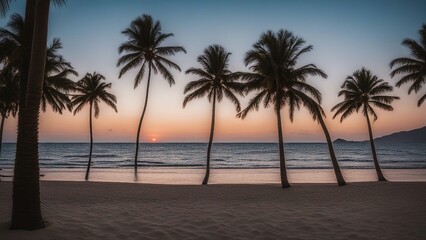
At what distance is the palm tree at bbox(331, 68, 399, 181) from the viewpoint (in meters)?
21.2

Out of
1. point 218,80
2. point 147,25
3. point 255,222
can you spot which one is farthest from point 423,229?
point 147,25

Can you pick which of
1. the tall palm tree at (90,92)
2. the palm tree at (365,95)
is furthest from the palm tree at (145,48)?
the palm tree at (365,95)

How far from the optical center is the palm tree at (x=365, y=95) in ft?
69.7

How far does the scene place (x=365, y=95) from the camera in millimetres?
21688

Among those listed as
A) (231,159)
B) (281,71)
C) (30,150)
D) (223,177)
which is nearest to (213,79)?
(281,71)

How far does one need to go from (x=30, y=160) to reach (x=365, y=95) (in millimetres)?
21997

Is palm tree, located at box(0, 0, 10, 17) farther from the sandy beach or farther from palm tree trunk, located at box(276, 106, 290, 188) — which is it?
palm tree trunk, located at box(276, 106, 290, 188)

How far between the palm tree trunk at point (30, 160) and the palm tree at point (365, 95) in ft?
67.3

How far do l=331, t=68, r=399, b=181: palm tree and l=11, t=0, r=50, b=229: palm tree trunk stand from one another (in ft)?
67.3

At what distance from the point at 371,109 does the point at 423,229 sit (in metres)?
16.7

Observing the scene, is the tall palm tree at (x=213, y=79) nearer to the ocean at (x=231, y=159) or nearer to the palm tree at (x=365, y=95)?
the palm tree at (x=365, y=95)

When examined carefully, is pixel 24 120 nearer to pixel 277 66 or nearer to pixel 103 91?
pixel 277 66

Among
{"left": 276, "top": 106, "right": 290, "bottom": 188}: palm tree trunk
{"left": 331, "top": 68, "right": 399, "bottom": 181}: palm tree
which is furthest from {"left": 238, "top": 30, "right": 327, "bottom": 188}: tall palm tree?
{"left": 331, "top": 68, "right": 399, "bottom": 181}: palm tree

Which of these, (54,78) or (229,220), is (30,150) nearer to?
(229,220)
